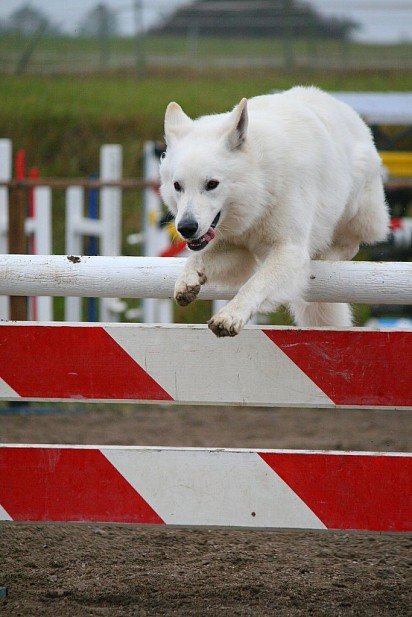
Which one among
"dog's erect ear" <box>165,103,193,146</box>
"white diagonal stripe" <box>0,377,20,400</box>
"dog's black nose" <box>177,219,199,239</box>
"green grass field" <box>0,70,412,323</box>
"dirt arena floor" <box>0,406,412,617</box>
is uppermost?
"green grass field" <box>0,70,412,323</box>

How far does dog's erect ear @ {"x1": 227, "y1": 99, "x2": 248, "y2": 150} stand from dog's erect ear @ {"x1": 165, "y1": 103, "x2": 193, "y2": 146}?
22 cm

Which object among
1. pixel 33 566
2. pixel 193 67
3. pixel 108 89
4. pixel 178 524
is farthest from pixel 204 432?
pixel 193 67

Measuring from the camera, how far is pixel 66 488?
3.24 m

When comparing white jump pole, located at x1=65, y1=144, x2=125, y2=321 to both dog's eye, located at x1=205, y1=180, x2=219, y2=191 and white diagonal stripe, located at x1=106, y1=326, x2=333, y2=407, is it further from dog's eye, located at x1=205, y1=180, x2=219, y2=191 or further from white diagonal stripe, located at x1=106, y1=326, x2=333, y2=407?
white diagonal stripe, located at x1=106, y1=326, x2=333, y2=407

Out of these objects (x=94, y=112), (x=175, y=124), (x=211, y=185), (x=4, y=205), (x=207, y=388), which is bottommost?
(x=207, y=388)

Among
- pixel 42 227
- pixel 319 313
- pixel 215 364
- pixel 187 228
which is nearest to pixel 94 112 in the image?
pixel 42 227

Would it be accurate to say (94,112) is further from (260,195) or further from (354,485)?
(354,485)

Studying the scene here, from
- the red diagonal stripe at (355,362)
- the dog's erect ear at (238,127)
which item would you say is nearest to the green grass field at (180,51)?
the dog's erect ear at (238,127)

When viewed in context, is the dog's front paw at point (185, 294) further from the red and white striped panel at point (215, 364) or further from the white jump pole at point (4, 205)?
the white jump pole at point (4, 205)

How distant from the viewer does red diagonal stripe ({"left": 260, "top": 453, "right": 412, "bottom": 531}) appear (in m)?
3.14

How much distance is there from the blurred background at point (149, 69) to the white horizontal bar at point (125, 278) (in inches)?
413

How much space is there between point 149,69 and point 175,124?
1599cm

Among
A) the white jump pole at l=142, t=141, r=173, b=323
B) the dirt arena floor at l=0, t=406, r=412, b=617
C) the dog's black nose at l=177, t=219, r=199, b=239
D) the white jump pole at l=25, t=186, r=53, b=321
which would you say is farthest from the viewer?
the white jump pole at l=142, t=141, r=173, b=323

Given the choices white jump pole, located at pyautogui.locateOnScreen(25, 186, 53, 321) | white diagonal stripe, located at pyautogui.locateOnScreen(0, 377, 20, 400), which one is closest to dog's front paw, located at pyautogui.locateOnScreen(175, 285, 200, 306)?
white diagonal stripe, located at pyautogui.locateOnScreen(0, 377, 20, 400)
